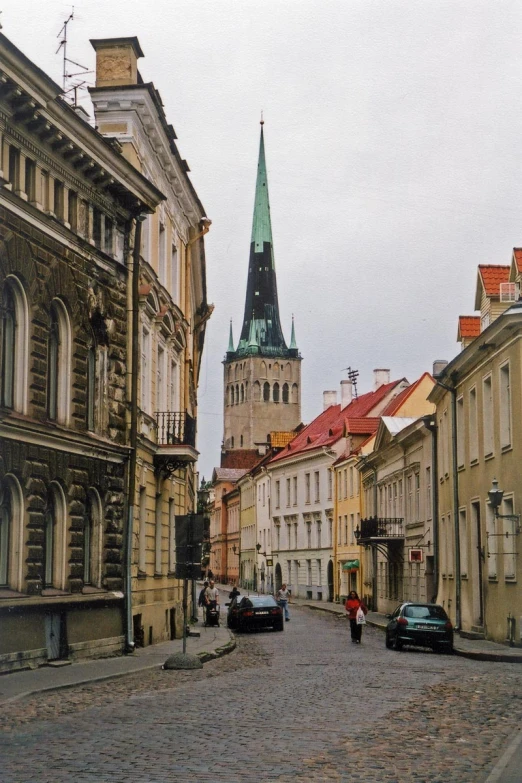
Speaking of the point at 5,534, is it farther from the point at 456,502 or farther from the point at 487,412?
the point at 456,502

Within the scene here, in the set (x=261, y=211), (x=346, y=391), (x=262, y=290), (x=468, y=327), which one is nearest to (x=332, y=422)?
(x=346, y=391)

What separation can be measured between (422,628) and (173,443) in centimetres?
755

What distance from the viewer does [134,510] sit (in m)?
26.0

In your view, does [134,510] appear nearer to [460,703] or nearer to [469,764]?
[460,703]

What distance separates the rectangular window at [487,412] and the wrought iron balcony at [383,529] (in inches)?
660

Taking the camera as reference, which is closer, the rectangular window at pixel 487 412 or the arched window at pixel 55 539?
the arched window at pixel 55 539

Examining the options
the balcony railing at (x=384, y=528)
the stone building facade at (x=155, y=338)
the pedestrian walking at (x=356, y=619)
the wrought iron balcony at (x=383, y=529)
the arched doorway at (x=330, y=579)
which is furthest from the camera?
the arched doorway at (x=330, y=579)

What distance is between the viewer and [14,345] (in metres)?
20.2

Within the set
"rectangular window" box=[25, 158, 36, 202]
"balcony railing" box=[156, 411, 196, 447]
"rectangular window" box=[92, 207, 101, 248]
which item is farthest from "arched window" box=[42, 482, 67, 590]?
"balcony railing" box=[156, 411, 196, 447]

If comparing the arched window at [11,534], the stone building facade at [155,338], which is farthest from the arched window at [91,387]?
the arched window at [11,534]

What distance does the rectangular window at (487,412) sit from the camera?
32.0 metres

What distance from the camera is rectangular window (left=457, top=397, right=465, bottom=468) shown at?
35.8 metres

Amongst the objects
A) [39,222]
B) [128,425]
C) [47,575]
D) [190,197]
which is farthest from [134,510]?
[190,197]

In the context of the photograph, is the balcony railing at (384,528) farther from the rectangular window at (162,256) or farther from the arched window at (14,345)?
the arched window at (14,345)
